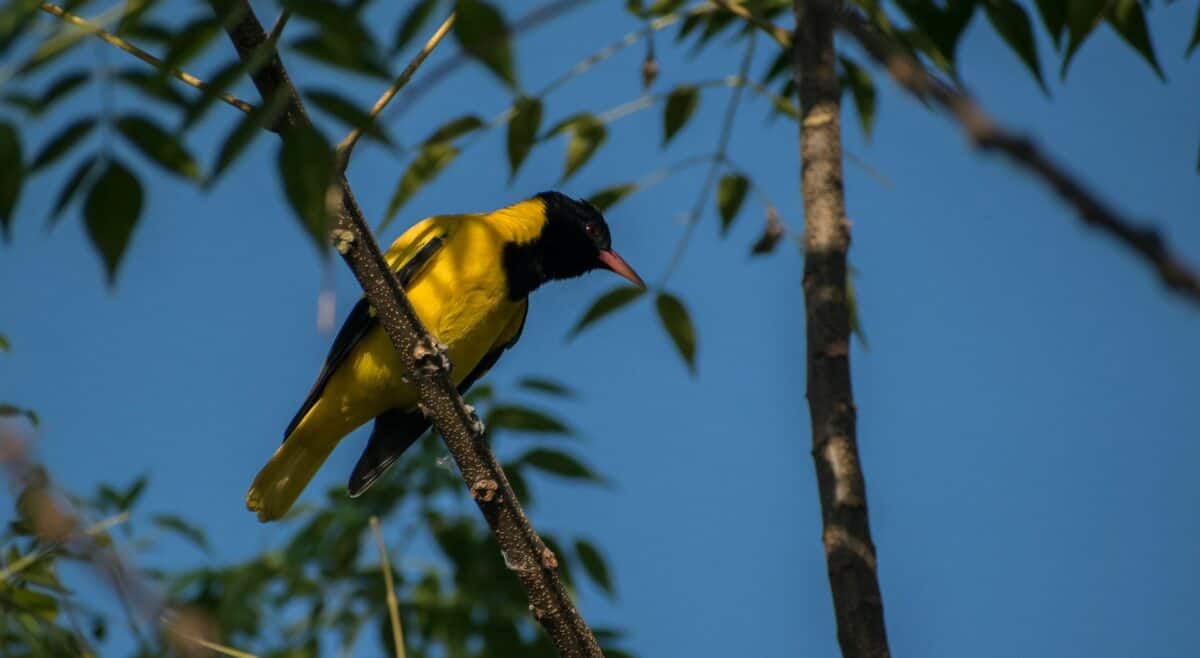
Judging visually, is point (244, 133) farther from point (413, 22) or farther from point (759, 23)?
point (759, 23)

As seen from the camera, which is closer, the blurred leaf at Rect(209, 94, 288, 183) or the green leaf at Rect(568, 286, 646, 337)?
the blurred leaf at Rect(209, 94, 288, 183)

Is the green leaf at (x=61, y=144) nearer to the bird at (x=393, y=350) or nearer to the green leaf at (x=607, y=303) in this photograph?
the green leaf at (x=607, y=303)

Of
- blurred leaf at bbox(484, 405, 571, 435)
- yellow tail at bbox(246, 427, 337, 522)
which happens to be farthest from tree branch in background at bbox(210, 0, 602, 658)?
yellow tail at bbox(246, 427, 337, 522)

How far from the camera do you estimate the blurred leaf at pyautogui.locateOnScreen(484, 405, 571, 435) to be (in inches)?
147

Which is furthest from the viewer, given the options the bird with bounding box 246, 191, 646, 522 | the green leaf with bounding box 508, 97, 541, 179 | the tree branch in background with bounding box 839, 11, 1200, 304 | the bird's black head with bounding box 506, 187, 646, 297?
the bird's black head with bounding box 506, 187, 646, 297

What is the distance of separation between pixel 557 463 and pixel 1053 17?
2.10 meters

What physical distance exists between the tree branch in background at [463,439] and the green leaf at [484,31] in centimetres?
96

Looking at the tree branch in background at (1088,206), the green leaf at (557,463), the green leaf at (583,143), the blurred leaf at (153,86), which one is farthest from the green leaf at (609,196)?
the tree branch in background at (1088,206)

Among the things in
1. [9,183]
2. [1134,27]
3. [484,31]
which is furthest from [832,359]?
[9,183]

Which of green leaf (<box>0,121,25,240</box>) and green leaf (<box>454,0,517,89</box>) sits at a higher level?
green leaf (<box>454,0,517,89</box>)

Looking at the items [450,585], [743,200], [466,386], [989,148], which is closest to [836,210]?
[743,200]

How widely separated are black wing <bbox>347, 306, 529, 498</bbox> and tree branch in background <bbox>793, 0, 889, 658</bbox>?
7.49ft

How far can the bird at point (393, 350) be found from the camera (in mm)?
4277

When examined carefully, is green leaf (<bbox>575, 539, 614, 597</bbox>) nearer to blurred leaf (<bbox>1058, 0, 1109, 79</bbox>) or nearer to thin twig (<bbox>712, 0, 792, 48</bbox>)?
thin twig (<bbox>712, 0, 792, 48</bbox>)
